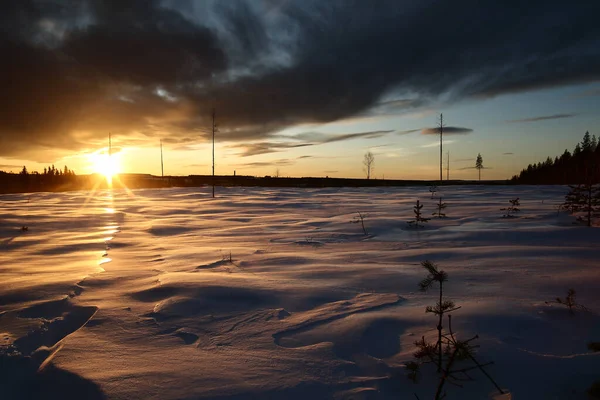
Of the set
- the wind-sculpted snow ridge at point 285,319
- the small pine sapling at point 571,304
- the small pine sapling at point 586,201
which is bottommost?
the wind-sculpted snow ridge at point 285,319

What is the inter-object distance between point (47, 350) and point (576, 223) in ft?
26.5

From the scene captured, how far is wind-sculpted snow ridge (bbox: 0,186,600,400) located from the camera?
1808 millimetres

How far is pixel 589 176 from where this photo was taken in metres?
6.24

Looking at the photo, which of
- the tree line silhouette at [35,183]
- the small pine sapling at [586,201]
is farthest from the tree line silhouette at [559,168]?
the tree line silhouette at [35,183]

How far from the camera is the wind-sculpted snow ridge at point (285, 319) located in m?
1.81

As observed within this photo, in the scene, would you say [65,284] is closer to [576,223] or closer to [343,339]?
[343,339]

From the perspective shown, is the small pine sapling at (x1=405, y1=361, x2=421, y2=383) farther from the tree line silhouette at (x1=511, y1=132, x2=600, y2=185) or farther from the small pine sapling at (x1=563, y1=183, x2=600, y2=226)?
the tree line silhouette at (x1=511, y1=132, x2=600, y2=185)

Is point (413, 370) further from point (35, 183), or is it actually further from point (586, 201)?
point (35, 183)

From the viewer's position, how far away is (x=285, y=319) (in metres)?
2.64

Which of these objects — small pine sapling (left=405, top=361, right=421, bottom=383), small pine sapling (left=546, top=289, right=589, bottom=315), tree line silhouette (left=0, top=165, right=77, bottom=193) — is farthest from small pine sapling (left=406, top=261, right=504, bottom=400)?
tree line silhouette (left=0, top=165, right=77, bottom=193)

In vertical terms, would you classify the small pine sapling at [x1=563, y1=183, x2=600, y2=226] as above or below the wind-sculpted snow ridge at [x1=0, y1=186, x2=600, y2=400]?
above

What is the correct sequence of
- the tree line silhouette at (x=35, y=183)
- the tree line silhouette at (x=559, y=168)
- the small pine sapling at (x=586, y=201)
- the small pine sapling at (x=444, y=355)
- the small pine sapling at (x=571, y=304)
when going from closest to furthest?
1. the small pine sapling at (x=444, y=355)
2. the small pine sapling at (x=571, y=304)
3. the small pine sapling at (x=586, y=201)
4. the tree line silhouette at (x=35, y=183)
5. the tree line silhouette at (x=559, y=168)

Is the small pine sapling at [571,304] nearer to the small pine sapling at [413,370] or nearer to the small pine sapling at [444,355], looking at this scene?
the small pine sapling at [444,355]

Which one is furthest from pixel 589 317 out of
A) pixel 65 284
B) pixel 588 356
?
pixel 65 284
